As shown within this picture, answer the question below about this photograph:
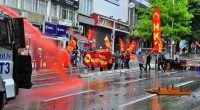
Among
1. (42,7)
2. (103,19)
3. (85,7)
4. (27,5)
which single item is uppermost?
(85,7)

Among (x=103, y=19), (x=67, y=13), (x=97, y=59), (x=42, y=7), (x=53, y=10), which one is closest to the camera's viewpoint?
(x=97, y=59)

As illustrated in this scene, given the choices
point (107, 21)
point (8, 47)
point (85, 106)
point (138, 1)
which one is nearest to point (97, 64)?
point (85, 106)

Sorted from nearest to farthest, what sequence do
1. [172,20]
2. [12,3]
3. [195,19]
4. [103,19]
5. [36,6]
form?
[12,3] < [36,6] < [103,19] < [172,20] < [195,19]

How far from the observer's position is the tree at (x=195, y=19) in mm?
72312

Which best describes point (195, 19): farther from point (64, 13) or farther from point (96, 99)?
point (96, 99)

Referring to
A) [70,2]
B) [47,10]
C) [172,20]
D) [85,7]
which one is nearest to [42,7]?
[47,10]

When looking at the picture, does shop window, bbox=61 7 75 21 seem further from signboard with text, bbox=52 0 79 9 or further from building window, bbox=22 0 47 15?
building window, bbox=22 0 47 15

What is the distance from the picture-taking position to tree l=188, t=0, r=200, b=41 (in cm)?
7231

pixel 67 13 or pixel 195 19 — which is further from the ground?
pixel 195 19

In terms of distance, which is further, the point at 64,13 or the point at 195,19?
the point at 195,19

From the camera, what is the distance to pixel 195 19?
7444 cm

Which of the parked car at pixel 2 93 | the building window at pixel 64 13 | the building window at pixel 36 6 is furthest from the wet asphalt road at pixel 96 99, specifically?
the building window at pixel 64 13

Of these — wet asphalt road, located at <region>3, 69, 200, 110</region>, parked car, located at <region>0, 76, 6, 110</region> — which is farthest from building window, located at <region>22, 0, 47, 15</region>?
parked car, located at <region>0, 76, 6, 110</region>

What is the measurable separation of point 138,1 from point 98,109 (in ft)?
224
